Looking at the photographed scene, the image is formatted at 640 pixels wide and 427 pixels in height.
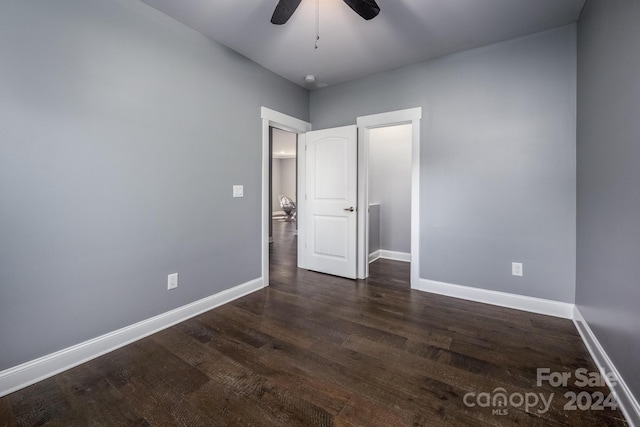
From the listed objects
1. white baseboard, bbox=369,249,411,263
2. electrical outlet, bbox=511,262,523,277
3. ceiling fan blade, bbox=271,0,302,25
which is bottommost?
white baseboard, bbox=369,249,411,263

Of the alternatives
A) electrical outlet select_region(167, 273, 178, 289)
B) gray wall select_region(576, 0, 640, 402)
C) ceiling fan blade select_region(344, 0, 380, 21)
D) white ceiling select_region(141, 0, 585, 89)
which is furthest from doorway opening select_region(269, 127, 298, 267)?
gray wall select_region(576, 0, 640, 402)

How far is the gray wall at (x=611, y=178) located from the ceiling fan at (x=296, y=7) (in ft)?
4.58

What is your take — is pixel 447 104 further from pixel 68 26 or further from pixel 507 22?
pixel 68 26

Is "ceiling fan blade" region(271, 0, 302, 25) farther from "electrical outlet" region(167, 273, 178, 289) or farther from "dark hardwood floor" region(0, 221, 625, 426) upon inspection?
"dark hardwood floor" region(0, 221, 625, 426)

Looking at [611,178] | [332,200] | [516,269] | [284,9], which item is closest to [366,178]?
[332,200]

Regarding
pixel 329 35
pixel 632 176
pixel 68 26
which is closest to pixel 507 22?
pixel 329 35

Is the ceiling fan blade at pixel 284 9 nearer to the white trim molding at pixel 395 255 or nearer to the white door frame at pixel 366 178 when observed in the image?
the white door frame at pixel 366 178

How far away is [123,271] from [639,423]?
124 inches

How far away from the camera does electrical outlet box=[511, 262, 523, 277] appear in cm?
266

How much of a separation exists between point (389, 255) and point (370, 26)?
11.2ft

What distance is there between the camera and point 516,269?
268 centimetres

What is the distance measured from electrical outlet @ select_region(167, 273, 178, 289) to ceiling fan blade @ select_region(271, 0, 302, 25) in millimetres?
2240

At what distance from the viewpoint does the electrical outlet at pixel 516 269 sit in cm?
266

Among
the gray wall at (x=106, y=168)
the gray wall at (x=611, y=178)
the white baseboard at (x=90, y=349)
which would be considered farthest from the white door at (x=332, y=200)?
the gray wall at (x=611, y=178)
